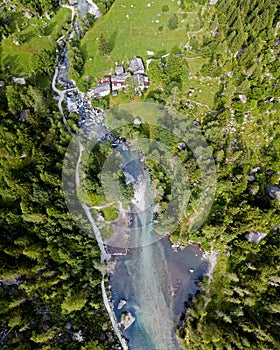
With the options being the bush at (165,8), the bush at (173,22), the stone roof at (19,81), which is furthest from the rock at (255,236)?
the bush at (165,8)

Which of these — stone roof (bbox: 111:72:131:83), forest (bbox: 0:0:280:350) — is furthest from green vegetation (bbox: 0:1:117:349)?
stone roof (bbox: 111:72:131:83)

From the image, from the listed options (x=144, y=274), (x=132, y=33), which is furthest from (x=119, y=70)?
(x=144, y=274)

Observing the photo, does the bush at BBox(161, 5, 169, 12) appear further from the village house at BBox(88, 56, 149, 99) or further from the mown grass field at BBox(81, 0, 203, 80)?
the village house at BBox(88, 56, 149, 99)

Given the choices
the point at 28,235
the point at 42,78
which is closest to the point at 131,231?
the point at 28,235

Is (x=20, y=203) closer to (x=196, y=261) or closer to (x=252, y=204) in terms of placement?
(x=196, y=261)

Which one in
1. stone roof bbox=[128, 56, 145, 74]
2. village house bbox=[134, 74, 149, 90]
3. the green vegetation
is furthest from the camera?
stone roof bbox=[128, 56, 145, 74]

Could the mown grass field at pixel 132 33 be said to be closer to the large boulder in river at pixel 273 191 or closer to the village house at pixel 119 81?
the village house at pixel 119 81

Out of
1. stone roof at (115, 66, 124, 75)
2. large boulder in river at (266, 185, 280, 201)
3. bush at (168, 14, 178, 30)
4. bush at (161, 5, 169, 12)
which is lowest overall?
large boulder in river at (266, 185, 280, 201)
